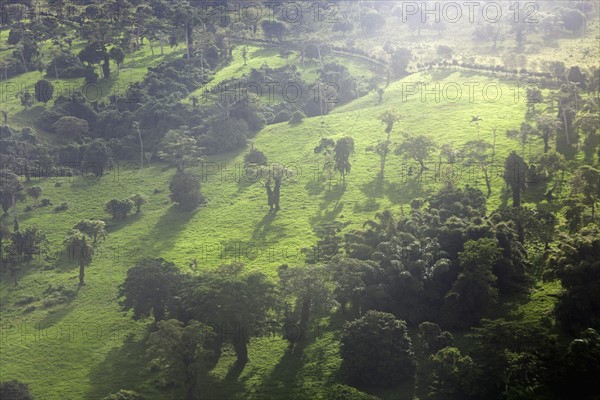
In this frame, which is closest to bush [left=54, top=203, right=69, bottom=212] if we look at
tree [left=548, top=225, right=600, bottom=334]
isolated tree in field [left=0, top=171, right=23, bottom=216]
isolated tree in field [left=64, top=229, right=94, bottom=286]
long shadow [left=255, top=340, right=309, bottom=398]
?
isolated tree in field [left=0, top=171, right=23, bottom=216]

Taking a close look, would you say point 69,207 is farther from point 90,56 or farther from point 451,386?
point 451,386

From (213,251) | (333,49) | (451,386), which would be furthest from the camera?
(333,49)

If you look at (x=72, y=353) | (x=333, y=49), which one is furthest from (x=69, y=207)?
(x=333, y=49)

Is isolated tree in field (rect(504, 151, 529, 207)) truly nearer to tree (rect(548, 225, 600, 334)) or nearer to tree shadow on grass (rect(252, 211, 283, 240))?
tree (rect(548, 225, 600, 334))

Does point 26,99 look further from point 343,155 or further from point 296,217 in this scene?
point 296,217

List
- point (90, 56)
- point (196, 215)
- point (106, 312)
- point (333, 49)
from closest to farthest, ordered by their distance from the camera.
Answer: point (106, 312) < point (196, 215) < point (90, 56) < point (333, 49)

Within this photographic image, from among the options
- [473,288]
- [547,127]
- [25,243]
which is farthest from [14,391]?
[547,127]

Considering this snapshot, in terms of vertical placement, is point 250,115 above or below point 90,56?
below
